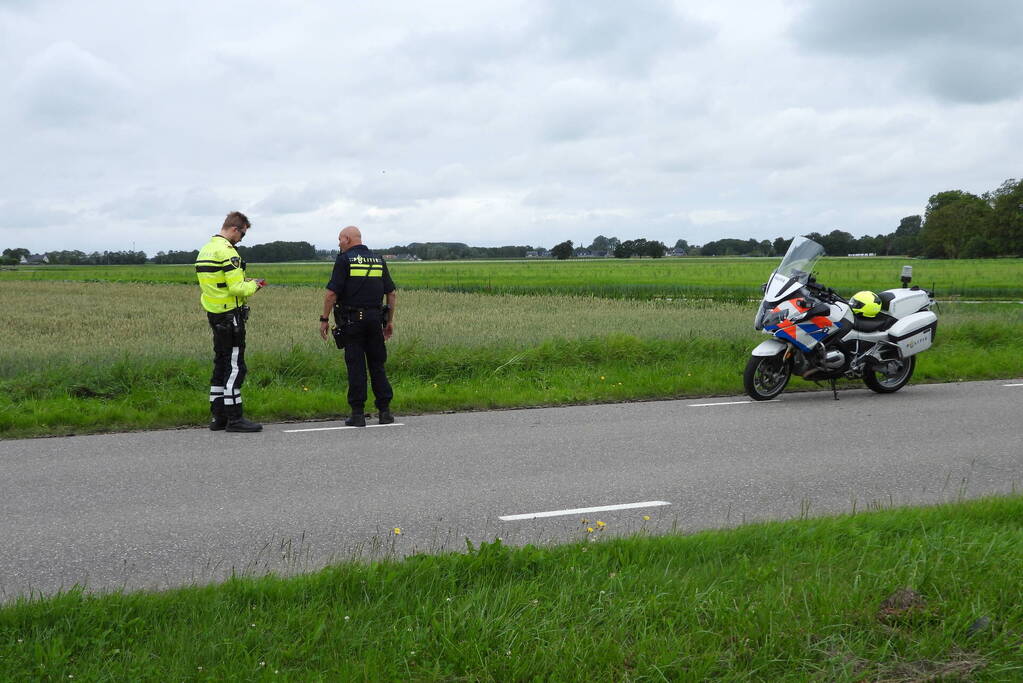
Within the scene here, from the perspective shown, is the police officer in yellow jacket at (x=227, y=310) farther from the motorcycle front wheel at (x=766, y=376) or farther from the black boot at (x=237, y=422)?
the motorcycle front wheel at (x=766, y=376)

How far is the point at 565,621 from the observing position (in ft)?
12.4

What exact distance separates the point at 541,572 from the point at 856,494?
3165mm

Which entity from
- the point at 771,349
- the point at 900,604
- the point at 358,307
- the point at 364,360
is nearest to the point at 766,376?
the point at 771,349

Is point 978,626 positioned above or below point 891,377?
below

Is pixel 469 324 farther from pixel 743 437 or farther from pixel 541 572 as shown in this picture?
pixel 541 572

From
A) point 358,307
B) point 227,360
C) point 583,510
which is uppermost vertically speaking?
point 358,307

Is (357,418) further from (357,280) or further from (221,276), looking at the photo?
(221,276)

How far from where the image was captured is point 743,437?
8555mm

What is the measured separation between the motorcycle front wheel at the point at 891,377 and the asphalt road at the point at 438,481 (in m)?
1.36

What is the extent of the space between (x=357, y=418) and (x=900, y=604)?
6.17 meters

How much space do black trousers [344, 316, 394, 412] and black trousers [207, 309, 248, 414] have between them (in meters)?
1.08

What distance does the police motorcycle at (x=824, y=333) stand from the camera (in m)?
10.9

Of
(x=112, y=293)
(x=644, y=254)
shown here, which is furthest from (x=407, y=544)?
(x=644, y=254)

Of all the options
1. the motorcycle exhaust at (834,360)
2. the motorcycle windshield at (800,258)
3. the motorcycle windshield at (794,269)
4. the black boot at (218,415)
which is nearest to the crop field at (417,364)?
the black boot at (218,415)
